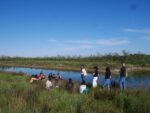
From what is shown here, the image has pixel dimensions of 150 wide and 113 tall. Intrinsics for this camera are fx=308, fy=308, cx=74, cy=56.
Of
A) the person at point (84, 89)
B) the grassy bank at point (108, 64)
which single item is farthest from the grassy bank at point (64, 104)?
the grassy bank at point (108, 64)

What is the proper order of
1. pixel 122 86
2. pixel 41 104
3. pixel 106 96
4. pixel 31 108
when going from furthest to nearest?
pixel 122 86 → pixel 106 96 → pixel 41 104 → pixel 31 108

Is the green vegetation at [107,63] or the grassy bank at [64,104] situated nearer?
the grassy bank at [64,104]

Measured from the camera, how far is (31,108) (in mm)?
11242

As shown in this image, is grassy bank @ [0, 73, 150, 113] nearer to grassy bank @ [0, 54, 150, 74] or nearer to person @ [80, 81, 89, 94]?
person @ [80, 81, 89, 94]

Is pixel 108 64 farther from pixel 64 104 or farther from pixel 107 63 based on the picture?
pixel 64 104

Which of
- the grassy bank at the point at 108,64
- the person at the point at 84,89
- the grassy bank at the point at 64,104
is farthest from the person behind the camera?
the grassy bank at the point at 108,64

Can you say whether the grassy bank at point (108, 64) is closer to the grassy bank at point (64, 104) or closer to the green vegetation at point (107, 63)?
the green vegetation at point (107, 63)

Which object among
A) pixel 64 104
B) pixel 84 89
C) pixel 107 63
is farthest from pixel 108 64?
pixel 64 104

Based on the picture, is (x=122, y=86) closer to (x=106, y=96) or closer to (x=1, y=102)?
(x=106, y=96)

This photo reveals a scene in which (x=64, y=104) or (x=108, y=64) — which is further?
(x=108, y=64)

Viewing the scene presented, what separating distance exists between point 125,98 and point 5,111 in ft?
20.3

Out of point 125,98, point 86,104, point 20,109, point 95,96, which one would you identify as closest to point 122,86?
point 95,96

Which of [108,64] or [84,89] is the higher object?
[108,64]

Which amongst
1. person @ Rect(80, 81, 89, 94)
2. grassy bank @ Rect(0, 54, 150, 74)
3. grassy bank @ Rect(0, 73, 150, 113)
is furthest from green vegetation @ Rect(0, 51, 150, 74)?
grassy bank @ Rect(0, 73, 150, 113)
